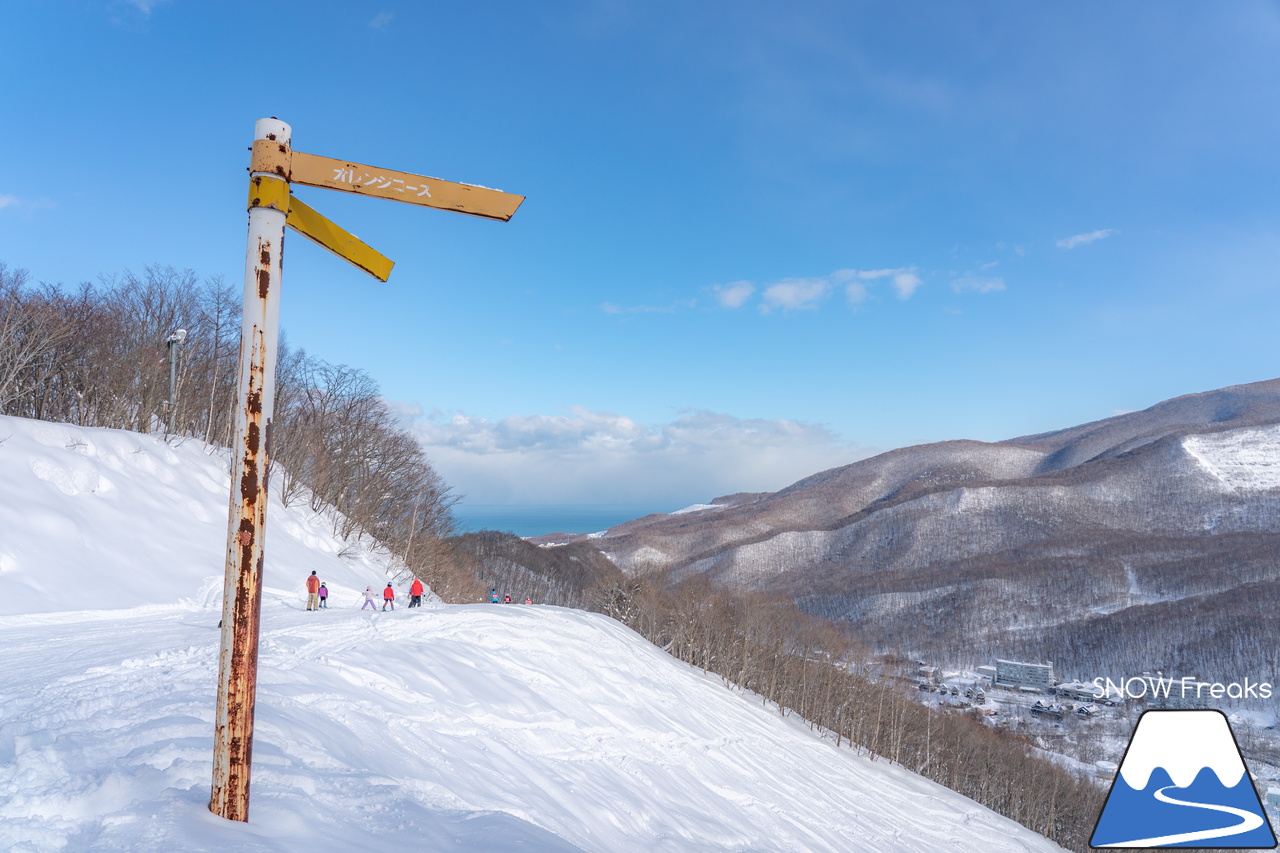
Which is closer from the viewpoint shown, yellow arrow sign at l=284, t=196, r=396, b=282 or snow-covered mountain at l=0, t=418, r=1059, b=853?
yellow arrow sign at l=284, t=196, r=396, b=282

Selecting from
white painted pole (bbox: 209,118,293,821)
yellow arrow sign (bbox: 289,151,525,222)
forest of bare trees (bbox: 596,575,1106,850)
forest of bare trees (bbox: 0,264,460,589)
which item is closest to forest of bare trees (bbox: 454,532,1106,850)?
forest of bare trees (bbox: 596,575,1106,850)

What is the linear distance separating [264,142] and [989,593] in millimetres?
180958

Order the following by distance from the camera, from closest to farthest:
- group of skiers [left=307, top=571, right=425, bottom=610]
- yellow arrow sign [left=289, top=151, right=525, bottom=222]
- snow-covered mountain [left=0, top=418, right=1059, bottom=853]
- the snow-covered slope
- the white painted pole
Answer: the white painted pole, yellow arrow sign [left=289, top=151, right=525, bottom=222], snow-covered mountain [left=0, top=418, right=1059, bottom=853], the snow-covered slope, group of skiers [left=307, top=571, right=425, bottom=610]

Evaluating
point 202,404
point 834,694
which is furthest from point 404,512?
point 834,694

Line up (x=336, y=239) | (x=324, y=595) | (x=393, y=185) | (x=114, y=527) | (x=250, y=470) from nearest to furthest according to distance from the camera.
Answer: (x=250, y=470) → (x=393, y=185) → (x=336, y=239) → (x=324, y=595) → (x=114, y=527)

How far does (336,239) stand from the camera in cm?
437

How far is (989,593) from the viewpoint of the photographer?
15738 cm

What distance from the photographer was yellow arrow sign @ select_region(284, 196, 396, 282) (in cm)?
420

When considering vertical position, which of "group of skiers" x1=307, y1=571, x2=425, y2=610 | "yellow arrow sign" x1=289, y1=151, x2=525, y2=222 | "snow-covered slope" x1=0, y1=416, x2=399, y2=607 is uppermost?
"yellow arrow sign" x1=289, y1=151, x2=525, y2=222

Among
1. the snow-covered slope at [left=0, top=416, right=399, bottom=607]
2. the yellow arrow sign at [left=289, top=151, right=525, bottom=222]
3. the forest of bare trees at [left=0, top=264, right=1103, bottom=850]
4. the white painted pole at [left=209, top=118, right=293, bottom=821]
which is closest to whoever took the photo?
the white painted pole at [left=209, top=118, right=293, bottom=821]

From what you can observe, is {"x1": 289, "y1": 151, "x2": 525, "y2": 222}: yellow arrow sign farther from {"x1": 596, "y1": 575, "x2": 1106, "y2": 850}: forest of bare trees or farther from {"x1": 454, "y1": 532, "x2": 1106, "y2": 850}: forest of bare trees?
{"x1": 596, "y1": 575, "x2": 1106, "y2": 850}: forest of bare trees

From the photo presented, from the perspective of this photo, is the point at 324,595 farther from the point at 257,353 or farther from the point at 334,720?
the point at 257,353

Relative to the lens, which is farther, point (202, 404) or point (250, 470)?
point (202, 404)

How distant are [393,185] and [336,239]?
60 centimetres
